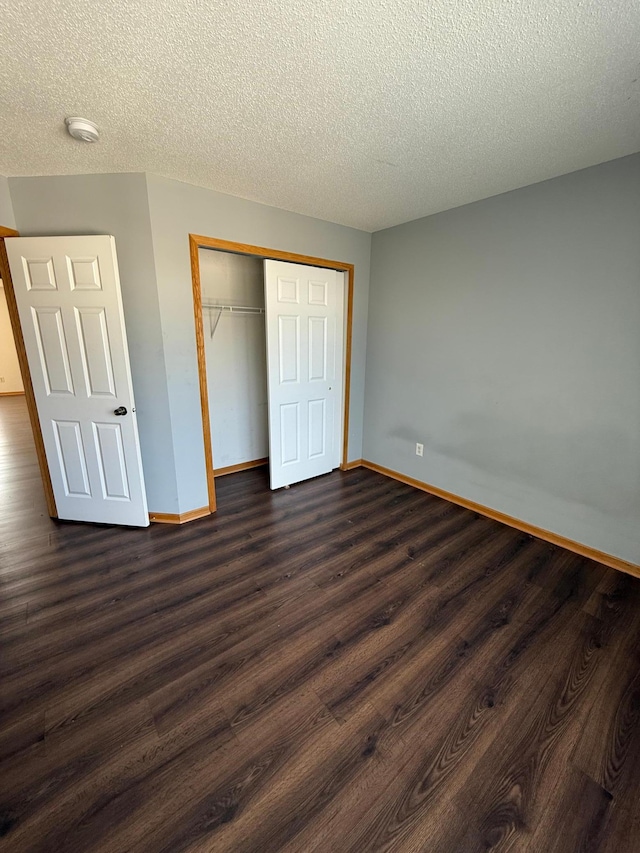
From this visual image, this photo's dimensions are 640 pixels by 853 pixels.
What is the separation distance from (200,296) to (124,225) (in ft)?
2.01

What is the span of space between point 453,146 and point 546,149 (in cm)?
52

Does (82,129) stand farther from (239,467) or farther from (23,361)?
(239,467)

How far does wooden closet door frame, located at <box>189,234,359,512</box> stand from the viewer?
8.14 ft

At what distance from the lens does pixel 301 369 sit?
3.27m

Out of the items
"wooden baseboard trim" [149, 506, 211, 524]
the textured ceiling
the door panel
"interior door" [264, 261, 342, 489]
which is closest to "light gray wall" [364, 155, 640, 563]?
the textured ceiling

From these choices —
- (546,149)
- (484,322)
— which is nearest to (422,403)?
(484,322)

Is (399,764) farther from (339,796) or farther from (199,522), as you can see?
(199,522)

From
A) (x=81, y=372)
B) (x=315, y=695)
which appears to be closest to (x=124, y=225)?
(x=81, y=372)

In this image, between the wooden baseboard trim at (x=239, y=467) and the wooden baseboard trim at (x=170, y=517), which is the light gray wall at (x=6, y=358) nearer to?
the wooden baseboard trim at (x=239, y=467)

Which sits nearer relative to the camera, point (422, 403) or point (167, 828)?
point (167, 828)

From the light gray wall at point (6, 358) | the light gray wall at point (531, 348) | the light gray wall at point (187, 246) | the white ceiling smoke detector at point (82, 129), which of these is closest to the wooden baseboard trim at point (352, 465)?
the light gray wall at point (531, 348)

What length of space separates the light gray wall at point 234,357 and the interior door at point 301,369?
0.65 meters

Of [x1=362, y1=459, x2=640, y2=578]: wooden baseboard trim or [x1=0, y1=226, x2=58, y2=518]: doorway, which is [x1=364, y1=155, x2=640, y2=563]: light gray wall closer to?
[x1=362, y1=459, x2=640, y2=578]: wooden baseboard trim

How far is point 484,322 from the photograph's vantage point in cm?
270
